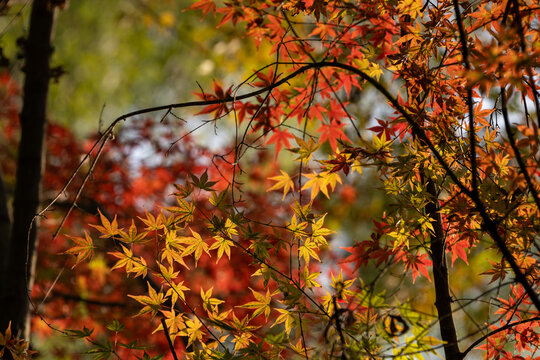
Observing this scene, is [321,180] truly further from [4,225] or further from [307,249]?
[4,225]

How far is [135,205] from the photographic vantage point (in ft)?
12.5

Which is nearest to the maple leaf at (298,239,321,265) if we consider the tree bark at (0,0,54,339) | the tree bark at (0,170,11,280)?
the tree bark at (0,0,54,339)

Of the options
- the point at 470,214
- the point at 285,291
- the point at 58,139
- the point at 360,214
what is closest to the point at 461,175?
the point at 470,214

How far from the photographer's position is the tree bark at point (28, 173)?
6.23 ft

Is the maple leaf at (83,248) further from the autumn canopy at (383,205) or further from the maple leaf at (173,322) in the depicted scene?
the maple leaf at (173,322)

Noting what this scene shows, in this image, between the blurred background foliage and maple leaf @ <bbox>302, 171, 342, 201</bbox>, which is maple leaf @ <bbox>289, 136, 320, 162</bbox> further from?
the blurred background foliage

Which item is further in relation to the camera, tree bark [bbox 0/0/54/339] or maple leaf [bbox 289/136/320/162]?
tree bark [bbox 0/0/54/339]

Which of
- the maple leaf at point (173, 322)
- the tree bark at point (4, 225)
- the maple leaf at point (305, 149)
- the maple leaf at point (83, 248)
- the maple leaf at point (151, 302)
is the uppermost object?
the tree bark at point (4, 225)

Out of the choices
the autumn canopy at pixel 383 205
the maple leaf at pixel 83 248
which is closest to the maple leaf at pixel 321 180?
the autumn canopy at pixel 383 205

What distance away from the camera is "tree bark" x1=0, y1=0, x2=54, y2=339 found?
6.23ft

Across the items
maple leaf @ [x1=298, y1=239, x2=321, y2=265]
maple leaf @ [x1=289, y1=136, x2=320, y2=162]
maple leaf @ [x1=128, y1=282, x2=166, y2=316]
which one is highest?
maple leaf @ [x1=289, y1=136, x2=320, y2=162]

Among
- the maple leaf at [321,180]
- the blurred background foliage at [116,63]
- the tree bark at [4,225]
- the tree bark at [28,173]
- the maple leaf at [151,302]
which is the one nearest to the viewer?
the maple leaf at [151,302]

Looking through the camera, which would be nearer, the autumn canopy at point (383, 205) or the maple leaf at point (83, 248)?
the autumn canopy at point (383, 205)

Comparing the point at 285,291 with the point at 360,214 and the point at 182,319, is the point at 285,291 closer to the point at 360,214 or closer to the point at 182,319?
the point at 182,319
